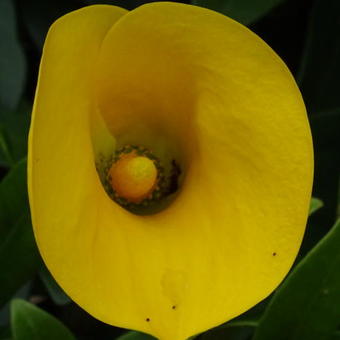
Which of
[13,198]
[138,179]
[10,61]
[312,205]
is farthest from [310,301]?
[10,61]

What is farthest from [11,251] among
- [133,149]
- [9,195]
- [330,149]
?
[330,149]

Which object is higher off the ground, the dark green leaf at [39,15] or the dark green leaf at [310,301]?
the dark green leaf at [39,15]

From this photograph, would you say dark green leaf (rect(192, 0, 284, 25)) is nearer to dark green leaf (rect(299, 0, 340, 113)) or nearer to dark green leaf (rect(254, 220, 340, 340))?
dark green leaf (rect(299, 0, 340, 113))

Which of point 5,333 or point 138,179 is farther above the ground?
point 138,179

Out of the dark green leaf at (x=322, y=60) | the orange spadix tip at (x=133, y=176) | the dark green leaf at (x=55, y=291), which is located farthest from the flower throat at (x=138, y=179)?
the dark green leaf at (x=322, y=60)

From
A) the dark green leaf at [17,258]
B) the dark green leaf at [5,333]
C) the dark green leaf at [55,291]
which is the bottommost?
the dark green leaf at [5,333]

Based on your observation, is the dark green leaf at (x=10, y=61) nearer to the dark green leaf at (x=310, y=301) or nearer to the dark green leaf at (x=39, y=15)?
the dark green leaf at (x=39, y=15)

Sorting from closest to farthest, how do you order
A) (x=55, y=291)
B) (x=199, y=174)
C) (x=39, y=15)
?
(x=199, y=174)
(x=55, y=291)
(x=39, y=15)

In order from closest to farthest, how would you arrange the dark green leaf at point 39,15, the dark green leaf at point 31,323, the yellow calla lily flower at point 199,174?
the yellow calla lily flower at point 199,174 → the dark green leaf at point 31,323 → the dark green leaf at point 39,15

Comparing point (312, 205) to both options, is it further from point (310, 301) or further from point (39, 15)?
point (39, 15)
